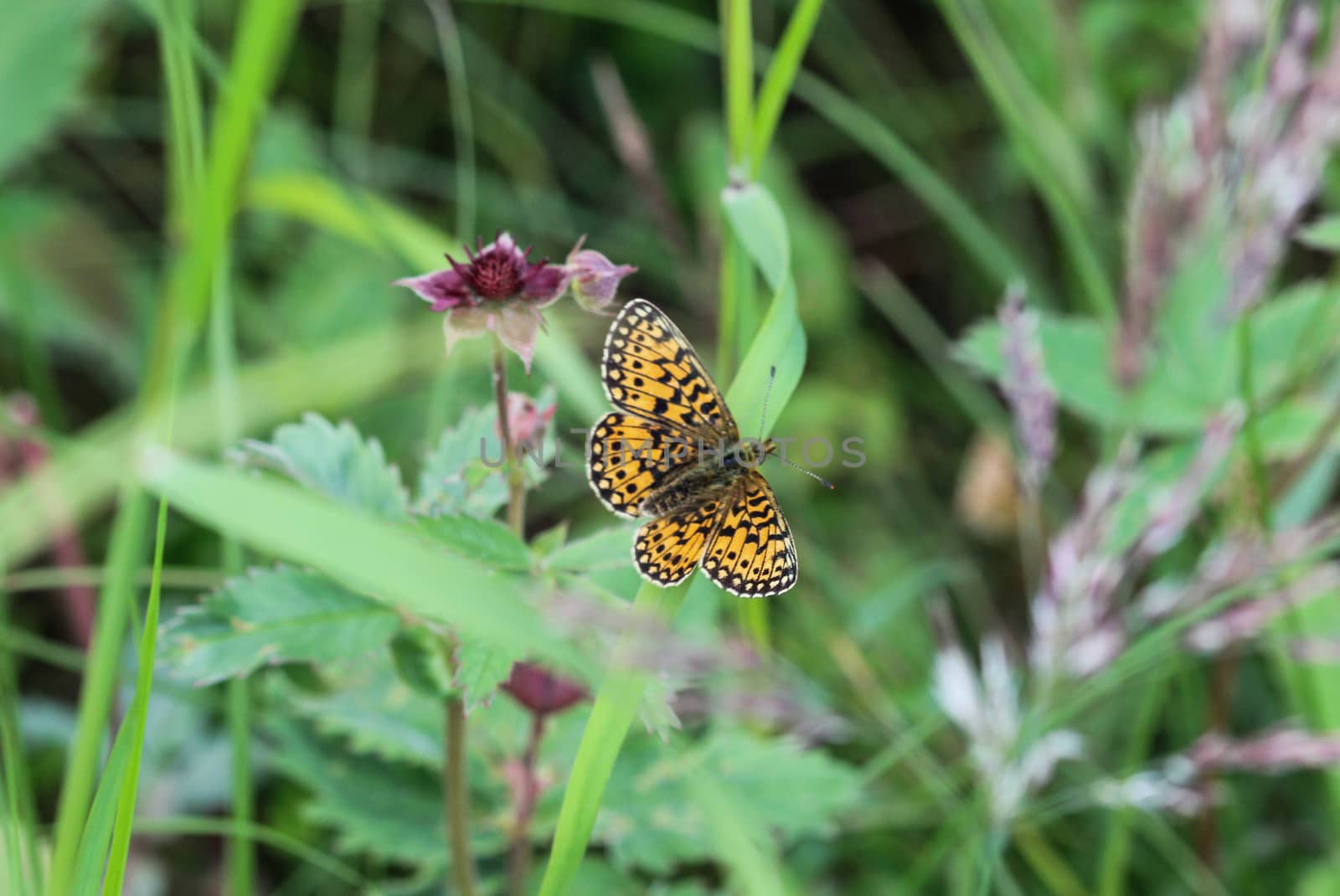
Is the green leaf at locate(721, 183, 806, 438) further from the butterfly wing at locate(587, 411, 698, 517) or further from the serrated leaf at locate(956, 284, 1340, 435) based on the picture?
the serrated leaf at locate(956, 284, 1340, 435)

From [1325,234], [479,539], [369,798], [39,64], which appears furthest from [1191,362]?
[39,64]

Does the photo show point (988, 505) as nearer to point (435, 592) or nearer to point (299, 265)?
point (299, 265)

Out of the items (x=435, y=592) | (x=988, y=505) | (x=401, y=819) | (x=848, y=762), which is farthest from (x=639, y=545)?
(x=988, y=505)

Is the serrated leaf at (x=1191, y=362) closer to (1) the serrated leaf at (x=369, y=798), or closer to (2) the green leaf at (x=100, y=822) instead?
(1) the serrated leaf at (x=369, y=798)

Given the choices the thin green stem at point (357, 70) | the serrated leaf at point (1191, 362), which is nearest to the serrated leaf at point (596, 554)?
the serrated leaf at point (1191, 362)

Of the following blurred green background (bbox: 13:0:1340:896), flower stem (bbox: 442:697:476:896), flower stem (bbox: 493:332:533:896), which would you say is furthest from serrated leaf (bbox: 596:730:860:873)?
flower stem (bbox: 442:697:476:896)

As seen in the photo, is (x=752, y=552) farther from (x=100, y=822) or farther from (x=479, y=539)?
(x=100, y=822)
